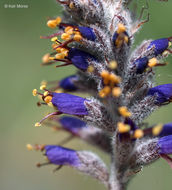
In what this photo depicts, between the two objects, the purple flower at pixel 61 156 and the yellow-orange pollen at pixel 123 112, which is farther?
the purple flower at pixel 61 156

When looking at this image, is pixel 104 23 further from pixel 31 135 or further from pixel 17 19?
pixel 17 19

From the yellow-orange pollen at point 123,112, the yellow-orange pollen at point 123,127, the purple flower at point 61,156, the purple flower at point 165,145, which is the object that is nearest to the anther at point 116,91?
the yellow-orange pollen at point 123,112

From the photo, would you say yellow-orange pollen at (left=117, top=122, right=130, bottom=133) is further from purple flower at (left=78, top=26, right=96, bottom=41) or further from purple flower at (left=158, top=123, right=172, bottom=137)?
purple flower at (left=78, top=26, right=96, bottom=41)

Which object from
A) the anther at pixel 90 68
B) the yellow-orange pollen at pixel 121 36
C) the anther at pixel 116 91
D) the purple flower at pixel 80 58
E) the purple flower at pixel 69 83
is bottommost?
the anther at pixel 116 91

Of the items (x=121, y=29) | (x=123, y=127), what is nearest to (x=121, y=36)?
(x=121, y=29)

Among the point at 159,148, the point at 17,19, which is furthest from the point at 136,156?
the point at 17,19

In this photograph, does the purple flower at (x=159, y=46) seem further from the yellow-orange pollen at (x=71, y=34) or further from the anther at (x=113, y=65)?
the yellow-orange pollen at (x=71, y=34)
